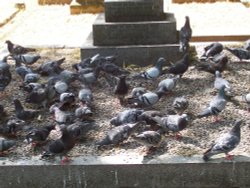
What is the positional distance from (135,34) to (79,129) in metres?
3.34

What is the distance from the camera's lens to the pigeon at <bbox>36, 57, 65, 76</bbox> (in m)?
8.42

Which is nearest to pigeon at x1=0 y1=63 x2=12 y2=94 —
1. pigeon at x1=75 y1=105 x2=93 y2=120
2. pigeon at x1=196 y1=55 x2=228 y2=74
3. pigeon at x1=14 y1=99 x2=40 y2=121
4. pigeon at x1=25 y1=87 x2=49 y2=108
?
pigeon at x1=25 y1=87 x2=49 y2=108

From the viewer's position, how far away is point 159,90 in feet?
23.9

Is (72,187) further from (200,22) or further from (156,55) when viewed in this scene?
(200,22)

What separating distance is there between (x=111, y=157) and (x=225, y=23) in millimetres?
7149

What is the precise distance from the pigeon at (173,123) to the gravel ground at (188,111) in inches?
5.6

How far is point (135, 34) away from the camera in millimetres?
8977

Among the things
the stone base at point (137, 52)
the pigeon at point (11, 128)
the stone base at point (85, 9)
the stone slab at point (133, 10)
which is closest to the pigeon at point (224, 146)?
the pigeon at point (11, 128)

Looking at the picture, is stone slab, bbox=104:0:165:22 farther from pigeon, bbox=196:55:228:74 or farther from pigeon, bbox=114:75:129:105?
pigeon, bbox=114:75:129:105

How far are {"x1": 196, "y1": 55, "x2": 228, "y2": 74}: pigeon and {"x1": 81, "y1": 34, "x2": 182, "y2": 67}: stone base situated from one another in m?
0.77

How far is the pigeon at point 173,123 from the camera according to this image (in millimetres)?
6016

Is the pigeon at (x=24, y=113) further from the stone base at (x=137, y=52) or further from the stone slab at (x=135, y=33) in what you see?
the stone slab at (x=135, y=33)

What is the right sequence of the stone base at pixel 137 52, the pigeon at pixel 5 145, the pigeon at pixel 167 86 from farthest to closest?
the stone base at pixel 137 52 < the pigeon at pixel 167 86 < the pigeon at pixel 5 145

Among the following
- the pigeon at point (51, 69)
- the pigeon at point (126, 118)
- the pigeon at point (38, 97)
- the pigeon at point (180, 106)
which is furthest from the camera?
the pigeon at point (51, 69)
